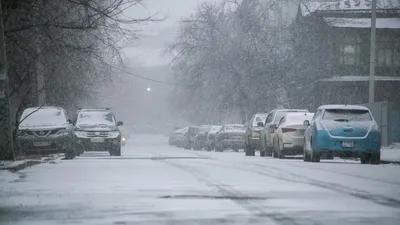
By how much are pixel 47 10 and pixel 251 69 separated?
29.1m

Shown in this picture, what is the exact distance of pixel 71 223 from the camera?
7.62m

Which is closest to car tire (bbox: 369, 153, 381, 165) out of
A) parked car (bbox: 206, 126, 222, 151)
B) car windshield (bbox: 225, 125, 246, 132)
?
car windshield (bbox: 225, 125, 246, 132)

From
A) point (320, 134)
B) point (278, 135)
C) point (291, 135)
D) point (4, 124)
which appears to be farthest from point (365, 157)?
point (4, 124)

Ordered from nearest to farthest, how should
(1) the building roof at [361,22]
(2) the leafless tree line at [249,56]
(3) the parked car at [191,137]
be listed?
(2) the leafless tree line at [249,56]
(1) the building roof at [361,22]
(3) the parked car at [191,137]

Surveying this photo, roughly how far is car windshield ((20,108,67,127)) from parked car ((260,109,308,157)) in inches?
299

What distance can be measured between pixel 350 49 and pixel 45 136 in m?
32.7

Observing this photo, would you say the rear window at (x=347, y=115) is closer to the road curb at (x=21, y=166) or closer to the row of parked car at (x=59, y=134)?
the road curb at (x=21, y=166)

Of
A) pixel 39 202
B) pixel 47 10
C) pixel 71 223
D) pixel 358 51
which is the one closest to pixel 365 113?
pixel 47 10

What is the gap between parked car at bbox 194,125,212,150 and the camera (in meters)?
49.7

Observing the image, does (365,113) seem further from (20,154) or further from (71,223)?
(71,223)

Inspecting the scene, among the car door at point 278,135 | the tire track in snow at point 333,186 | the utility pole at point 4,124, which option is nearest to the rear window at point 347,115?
the car door at point 278,135

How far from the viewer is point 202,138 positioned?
1998 inches

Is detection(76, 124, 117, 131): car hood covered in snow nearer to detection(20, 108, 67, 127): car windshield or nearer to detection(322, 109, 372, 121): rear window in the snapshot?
detection(20, 108, 67, 127): car windshield

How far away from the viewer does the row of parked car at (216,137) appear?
138 feet
